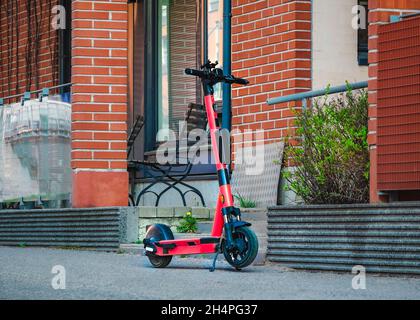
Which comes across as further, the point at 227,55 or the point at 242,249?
the point at 227,55

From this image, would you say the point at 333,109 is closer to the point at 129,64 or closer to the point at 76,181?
the point at 76,181

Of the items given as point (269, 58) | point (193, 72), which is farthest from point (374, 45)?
point (269, 58)

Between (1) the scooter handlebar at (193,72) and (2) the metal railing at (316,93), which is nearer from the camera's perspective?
(1) the scooter handlebar at (193,72)

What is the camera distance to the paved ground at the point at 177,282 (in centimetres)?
784

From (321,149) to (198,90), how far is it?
19.2 ft

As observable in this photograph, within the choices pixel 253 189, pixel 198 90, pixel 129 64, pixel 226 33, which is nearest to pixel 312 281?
pixel 253 189

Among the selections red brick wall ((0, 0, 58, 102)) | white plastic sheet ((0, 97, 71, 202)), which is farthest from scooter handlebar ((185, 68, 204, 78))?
red brick wall ((0, 0, 58, 102))

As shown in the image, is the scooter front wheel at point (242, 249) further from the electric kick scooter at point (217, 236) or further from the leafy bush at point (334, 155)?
the leafy bush at point (334, 155)

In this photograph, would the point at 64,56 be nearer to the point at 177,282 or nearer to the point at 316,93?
the point at 316,93

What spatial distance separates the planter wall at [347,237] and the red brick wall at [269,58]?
2.55 meters

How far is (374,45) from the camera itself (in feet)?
31.3

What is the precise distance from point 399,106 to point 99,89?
4526 millimetres

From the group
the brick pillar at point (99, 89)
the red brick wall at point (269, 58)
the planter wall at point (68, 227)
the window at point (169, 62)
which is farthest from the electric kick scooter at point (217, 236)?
the window at point (169, 62)
